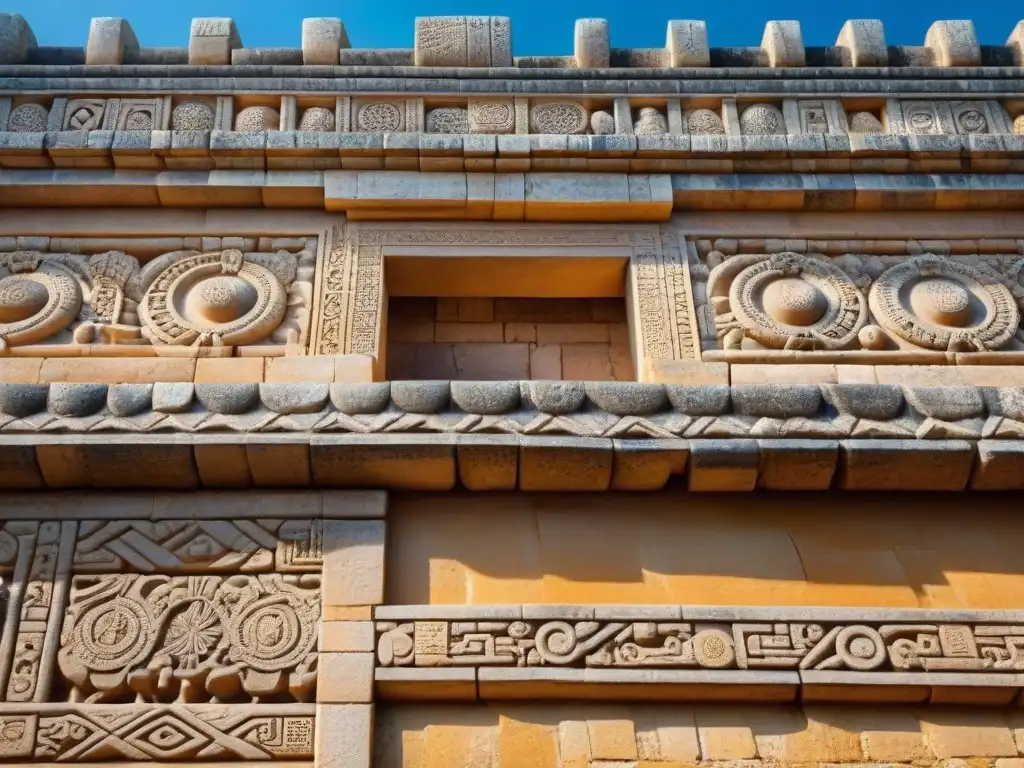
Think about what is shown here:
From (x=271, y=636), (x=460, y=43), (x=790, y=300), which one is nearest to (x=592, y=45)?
(x=460, y=43)

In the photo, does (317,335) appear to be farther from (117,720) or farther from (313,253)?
(117,720)

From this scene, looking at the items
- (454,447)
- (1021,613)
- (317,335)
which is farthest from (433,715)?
(1021,613)

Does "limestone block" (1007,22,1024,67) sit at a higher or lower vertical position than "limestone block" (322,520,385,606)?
higher

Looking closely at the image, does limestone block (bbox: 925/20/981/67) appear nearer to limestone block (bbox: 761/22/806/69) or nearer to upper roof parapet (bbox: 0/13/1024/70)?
upper roof parapet (bbox: 0/13/1024/70)

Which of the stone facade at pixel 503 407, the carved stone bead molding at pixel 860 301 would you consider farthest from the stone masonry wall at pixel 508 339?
the carved stone bead molding at pixel 860 301

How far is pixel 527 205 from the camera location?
710 cm

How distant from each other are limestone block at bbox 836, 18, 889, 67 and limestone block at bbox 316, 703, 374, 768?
5486 mm

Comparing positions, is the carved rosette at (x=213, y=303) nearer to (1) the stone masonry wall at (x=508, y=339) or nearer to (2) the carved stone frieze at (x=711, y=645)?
(1) the stone masonry wall at (x=508, y=339)

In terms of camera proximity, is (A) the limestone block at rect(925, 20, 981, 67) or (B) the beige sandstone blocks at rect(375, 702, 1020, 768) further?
(A) the limestone block at rect(925, 20, 981, 67)

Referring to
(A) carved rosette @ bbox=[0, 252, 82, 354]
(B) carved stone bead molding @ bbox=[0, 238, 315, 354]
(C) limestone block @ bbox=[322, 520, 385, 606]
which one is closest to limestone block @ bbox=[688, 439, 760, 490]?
(C) limestone block @ bbox=[322, 520, 385, 606]

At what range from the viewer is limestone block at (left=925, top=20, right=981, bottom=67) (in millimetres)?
7934

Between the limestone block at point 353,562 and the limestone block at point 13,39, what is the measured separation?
14.1ft

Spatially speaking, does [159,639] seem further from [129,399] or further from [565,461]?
[565,461]

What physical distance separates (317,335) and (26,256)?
191 cm
